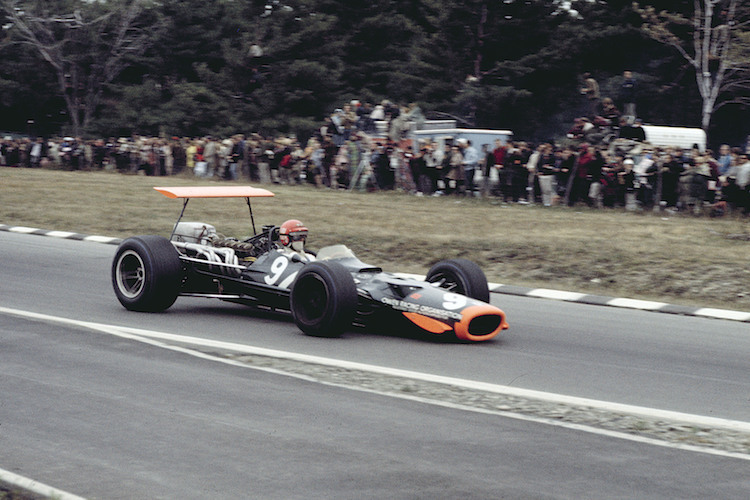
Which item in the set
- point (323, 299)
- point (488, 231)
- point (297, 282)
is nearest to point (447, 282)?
point (323, 299)

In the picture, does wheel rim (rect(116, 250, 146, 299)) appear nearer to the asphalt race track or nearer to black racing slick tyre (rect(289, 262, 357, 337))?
the asphalt race track

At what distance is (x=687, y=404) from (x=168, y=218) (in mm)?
14192

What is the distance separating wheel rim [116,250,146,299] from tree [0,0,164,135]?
32783 millimetres

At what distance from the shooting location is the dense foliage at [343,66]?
34594 millimetres

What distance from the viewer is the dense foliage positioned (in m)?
34.6

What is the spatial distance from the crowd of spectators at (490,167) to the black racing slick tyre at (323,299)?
1155 cm

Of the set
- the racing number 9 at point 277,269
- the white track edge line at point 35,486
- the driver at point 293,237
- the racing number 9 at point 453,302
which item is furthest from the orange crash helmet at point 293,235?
the white track edge line at point 35,486

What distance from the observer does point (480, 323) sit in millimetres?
8461

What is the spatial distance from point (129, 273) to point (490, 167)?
495 inches

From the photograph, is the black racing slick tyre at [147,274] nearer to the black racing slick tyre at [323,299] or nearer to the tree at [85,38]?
the black racing slick tyre at [323,299]

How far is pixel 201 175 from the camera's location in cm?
2928

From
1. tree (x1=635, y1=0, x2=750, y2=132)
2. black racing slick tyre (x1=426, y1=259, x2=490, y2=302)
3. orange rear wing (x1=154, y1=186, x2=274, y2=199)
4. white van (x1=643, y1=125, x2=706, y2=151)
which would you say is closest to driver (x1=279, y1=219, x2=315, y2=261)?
orange rear wing (x1=154, y1=186, x2=274, y2=199)

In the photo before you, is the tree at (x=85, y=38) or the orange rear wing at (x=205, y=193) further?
the tree at (x=85, y=38)

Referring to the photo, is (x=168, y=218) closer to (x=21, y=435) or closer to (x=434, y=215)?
(x=434, y=215)
